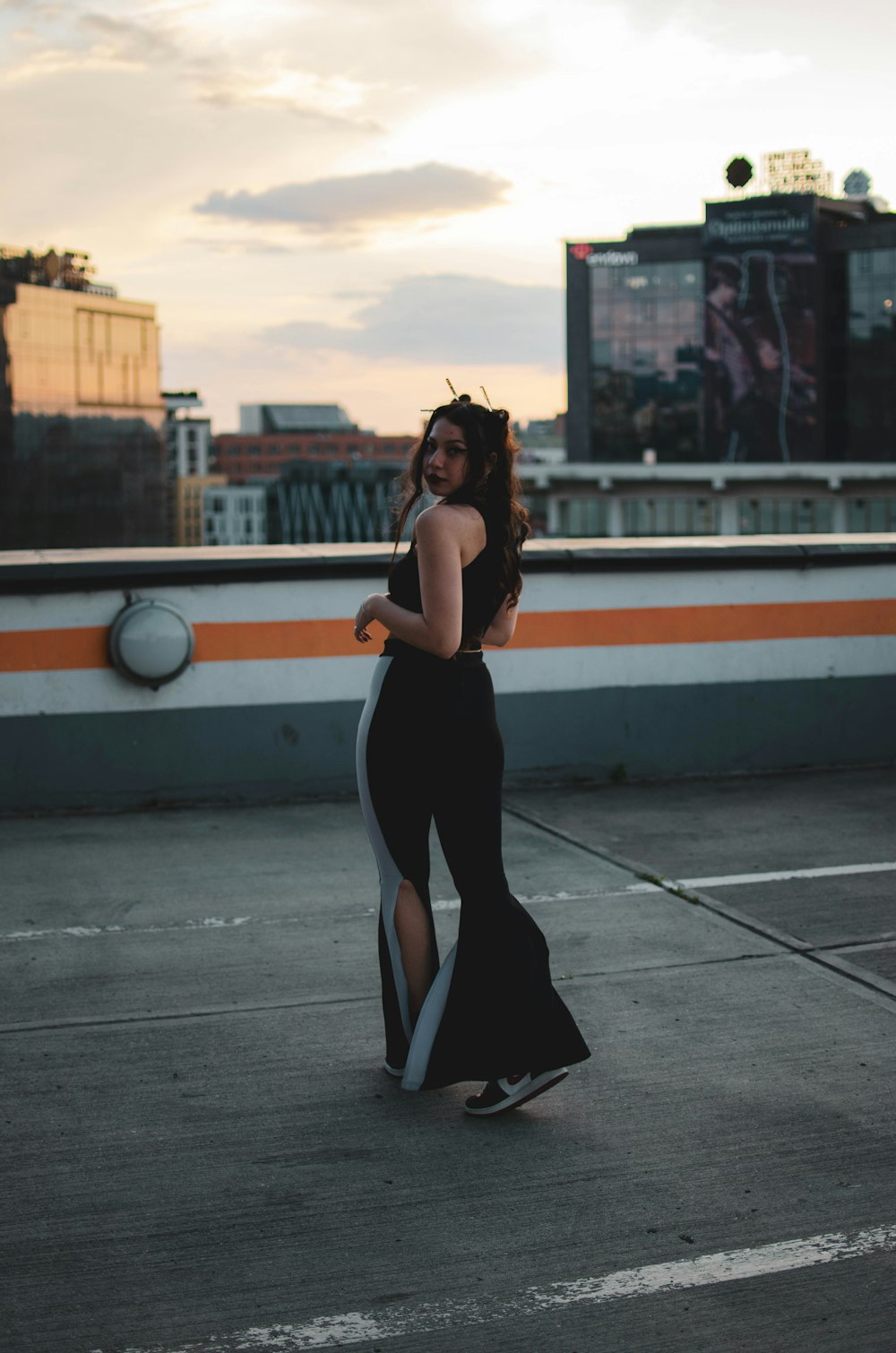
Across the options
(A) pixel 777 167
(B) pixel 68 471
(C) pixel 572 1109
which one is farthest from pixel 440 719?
(B) pixel 68 471

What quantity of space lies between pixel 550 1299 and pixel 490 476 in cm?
203

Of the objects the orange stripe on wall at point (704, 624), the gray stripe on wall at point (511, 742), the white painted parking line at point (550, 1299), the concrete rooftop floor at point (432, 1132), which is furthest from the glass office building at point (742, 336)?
the white painted parking line at point (550, 1299)

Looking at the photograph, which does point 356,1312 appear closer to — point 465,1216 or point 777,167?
point 465,1216

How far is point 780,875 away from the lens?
247 inches

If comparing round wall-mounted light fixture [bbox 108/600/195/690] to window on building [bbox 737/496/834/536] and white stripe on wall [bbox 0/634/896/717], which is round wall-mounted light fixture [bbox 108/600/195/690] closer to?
white stripe on wall [bbox 0/634/896/717]

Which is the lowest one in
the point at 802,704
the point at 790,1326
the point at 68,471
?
the point at 790,1326

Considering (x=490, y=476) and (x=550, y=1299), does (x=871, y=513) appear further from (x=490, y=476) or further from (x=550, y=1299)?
(x=550, y=1299)

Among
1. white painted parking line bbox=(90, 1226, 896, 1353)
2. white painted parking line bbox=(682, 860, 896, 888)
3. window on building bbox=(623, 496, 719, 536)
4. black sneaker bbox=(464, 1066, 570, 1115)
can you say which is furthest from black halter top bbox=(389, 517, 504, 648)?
window on building bbox=(623, 496, 719, 536)

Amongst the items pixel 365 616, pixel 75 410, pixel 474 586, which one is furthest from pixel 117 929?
pixel 75 410

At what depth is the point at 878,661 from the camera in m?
9.12

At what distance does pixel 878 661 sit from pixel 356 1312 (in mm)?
6984

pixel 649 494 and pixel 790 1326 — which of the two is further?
pixel 649 494

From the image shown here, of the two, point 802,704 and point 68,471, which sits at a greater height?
point 68,471

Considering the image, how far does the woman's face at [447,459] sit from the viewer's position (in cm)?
378
